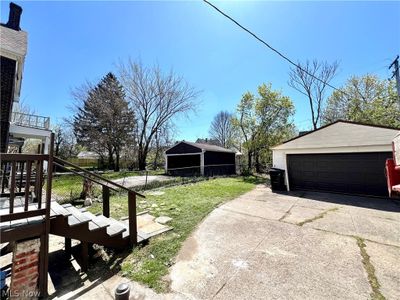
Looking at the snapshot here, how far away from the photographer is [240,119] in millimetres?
18328

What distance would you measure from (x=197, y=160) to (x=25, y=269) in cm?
1607

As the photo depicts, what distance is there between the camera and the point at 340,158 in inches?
341

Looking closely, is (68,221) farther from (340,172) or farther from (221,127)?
(221,127)

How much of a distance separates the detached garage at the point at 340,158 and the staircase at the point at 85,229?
872 cm

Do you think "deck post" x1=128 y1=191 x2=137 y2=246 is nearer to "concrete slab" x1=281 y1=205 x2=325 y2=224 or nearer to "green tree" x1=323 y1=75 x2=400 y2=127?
"concrete slab" x1=281 y1=205 x2=325 y2=224

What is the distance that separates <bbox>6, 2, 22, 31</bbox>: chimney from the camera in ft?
36.6

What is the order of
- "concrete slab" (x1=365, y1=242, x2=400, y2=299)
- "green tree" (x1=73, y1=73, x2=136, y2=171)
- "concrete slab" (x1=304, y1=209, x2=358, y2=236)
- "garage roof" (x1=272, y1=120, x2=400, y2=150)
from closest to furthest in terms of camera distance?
"concrete slab" (x1=365, y1=242, x2=400, y2=299), "concrete slab" (x1=304, y1=209, x2=358, y2=236), "garage roof" (x1=272, y1=120, x2=400, y2=150), "green tree" (x1=73, y1=73, x2=136, y2=171)

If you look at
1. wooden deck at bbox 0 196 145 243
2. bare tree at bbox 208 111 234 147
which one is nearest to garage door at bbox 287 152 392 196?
wooden deck at bbox 0 196 145 243

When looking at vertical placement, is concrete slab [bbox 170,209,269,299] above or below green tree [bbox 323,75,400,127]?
below

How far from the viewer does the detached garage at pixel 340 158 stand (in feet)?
25.7

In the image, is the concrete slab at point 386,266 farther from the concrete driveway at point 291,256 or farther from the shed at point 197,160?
the shed at point 197,160

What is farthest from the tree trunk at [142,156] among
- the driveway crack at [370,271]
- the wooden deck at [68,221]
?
the driveway crack at [370,271]

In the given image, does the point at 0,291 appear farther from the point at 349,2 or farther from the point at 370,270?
the point at 349,2

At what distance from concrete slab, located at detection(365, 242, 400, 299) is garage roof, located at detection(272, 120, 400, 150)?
569cm
